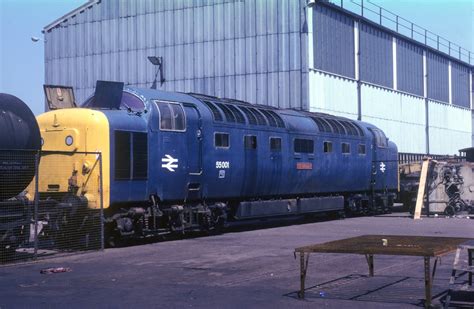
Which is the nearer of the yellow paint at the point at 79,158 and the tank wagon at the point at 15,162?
the tank wagon at the point at 15,162

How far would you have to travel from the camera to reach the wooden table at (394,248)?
8.28m

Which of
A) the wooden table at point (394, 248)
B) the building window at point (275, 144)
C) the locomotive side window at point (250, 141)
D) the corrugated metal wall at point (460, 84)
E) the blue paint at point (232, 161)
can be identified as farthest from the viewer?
the corrugated metal wall at point (460, 84)

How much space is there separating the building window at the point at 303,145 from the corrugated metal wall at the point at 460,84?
3252 cm

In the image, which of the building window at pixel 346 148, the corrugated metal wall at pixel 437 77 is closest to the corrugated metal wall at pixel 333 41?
the building window at pixel 346 148

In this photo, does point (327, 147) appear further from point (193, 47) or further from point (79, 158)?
point (193, 47)

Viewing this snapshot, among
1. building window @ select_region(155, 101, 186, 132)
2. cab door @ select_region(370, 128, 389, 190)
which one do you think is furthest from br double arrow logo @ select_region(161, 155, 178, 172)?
cab door @ select_region(370, 128, 389, 190)

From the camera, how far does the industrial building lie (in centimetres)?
3372

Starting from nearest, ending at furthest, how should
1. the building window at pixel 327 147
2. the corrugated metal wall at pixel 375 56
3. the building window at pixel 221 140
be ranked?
the building window at pixel 221 140 < the building window at pixel 327 147 < the corrugated metal wall at pixel 375 56

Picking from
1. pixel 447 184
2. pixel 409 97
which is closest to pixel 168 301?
pixel 447 184

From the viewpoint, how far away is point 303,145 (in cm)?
2338

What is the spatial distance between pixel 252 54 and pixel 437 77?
66.5ft

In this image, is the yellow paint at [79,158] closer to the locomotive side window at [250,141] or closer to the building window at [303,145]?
the locomotive side window at [250,141]

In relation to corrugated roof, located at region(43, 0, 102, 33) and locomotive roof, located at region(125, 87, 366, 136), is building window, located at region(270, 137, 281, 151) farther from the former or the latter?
corrugated roof, located at region(43, 0, 102, 33)

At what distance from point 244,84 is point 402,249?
2712 cm
